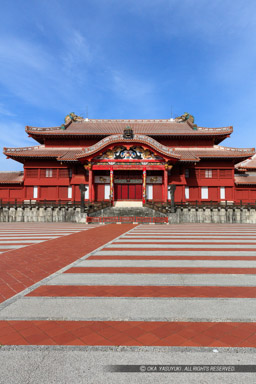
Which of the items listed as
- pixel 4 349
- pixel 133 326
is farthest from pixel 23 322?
pixel 133 326

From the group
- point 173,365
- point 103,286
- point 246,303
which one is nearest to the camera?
point 173,365

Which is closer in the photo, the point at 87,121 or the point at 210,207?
the point at 210,207

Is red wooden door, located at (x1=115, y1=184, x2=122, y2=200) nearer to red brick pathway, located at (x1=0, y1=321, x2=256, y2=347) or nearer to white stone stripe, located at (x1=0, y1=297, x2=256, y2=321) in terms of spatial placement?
white stone stripe, located at (x1=0, y1=297, x2=256, y2=321)

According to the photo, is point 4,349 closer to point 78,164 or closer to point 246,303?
point 246,303

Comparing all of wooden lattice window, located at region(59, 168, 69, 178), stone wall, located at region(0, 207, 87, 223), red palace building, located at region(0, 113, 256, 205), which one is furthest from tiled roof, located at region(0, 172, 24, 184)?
stone wall, located at region(0, 207, 87, 223)

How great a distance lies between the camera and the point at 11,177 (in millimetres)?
29422

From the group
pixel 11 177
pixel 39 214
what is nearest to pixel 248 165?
pixel 39 214

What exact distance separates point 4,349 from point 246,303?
325cm

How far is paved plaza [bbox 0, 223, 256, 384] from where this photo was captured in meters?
2.14

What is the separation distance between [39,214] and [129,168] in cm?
1082

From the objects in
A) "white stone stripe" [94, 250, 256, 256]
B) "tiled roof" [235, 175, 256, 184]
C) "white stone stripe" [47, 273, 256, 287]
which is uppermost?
"tiled roof" [235, 175, 256, 184]

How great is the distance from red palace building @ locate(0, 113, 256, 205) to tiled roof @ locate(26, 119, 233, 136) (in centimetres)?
14

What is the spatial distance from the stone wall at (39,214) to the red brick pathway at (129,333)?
67.0ft

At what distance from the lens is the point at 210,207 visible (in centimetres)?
2350
